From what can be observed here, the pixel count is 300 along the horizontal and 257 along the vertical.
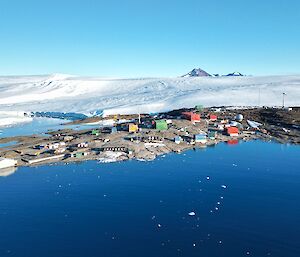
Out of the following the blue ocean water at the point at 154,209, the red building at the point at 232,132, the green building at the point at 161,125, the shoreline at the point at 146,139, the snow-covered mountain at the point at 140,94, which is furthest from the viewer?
the snow-covered mountain at the point at 140,94

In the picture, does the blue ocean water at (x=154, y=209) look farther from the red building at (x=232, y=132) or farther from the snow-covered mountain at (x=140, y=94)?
the snow-covered mountain at (x=140, y=94)

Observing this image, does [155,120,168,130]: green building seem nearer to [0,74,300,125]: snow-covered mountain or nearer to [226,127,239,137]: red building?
[226,127,239,137]: red building

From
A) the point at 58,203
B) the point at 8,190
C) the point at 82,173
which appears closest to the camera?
the point at 58,203

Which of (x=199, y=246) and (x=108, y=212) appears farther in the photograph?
(x=108, y=212)

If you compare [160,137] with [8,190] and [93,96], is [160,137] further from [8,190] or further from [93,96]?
[93,96]

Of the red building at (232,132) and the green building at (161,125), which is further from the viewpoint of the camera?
the red building at (232,132)

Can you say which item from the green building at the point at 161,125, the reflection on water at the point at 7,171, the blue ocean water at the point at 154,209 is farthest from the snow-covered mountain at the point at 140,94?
the blue ocean water at the point at 154,209

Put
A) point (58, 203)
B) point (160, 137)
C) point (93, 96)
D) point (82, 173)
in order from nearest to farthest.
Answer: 1. point (58, 203)
2. point (82, 173)
3. point (160, 137)
4. point (93, 96)

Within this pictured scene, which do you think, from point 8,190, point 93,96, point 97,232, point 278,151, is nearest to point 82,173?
point 8,190
